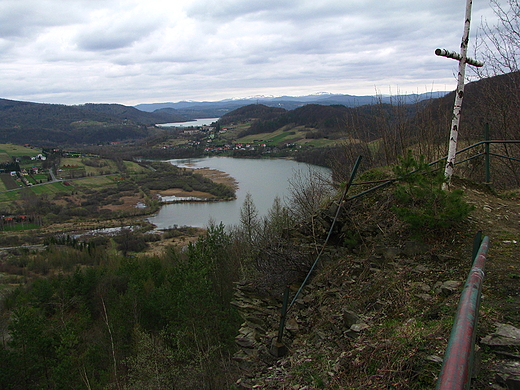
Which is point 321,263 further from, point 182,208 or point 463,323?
point 182,208

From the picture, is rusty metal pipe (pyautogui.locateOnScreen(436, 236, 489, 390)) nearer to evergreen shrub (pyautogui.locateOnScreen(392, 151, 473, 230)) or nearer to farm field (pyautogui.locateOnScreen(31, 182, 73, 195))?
evergreen shrub (pyautogui.locateOnScreen(392, 151, 473, 230))

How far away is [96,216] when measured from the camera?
63.1 metres

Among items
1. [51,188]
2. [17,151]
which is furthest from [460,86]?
[17,151]

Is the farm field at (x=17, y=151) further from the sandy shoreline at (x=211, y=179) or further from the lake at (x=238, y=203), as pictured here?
the lake at (x=238, y=203)

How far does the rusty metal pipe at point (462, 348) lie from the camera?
0.96 meters

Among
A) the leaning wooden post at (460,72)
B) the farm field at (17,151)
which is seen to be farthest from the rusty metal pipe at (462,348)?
the farm field at (17,151)

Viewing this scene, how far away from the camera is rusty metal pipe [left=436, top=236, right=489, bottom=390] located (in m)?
0.96

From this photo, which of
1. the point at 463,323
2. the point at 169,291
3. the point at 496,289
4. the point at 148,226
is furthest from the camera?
the point at 148,226

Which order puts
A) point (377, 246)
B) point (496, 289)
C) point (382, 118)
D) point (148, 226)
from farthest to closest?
point (148, 226) < point (382, 118) < point (377, 246) < point (496, 289)

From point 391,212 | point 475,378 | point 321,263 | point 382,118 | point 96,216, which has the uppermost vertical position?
point 382,118

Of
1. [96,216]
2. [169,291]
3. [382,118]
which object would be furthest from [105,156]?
[382,118]

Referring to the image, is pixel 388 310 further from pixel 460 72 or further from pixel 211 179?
pixel 211 179

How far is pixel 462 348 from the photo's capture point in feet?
3.46

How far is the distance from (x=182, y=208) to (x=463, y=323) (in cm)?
5937
